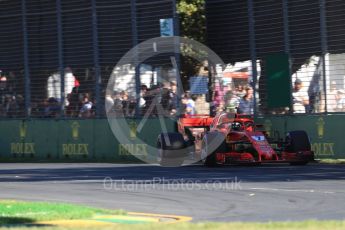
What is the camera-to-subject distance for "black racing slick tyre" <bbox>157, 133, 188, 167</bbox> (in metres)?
20.8

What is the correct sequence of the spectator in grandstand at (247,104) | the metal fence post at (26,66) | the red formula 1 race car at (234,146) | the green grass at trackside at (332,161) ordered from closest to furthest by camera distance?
the red formula 1 race car at (234,146) < the green grass at trackside at (332,161) < the spectator in grandstand at (247,104) < the metal fence post at (26,66)

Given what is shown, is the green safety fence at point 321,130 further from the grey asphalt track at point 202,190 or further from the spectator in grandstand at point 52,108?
the spectator in grandstand at point 52,108

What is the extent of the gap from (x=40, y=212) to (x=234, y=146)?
31.3ft

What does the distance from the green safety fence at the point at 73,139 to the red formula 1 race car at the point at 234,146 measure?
379cm

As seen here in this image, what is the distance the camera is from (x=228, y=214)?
11.4m

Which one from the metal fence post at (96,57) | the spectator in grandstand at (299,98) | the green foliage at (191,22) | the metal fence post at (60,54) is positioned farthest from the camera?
the green foliage at (191,22)

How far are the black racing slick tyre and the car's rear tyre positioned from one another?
2.28ft

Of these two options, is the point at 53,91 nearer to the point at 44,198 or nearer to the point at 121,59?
the point at 121,59

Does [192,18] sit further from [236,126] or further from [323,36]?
[236,126]

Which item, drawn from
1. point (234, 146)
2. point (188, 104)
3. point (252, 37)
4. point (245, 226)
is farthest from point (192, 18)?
point (245, 226)

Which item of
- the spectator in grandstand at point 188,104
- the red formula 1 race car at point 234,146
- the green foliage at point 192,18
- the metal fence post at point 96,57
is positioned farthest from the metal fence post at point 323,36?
the green foliage at point 192,18

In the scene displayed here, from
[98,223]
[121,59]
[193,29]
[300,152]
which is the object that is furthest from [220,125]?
[193,29]

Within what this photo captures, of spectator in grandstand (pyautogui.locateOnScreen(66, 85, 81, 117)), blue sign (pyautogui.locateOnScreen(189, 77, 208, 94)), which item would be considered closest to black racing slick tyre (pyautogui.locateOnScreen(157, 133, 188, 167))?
blue sign (pyautogui.locateOnScreen(189, 77, 208, 94))

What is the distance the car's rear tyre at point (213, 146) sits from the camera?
2020 cm
